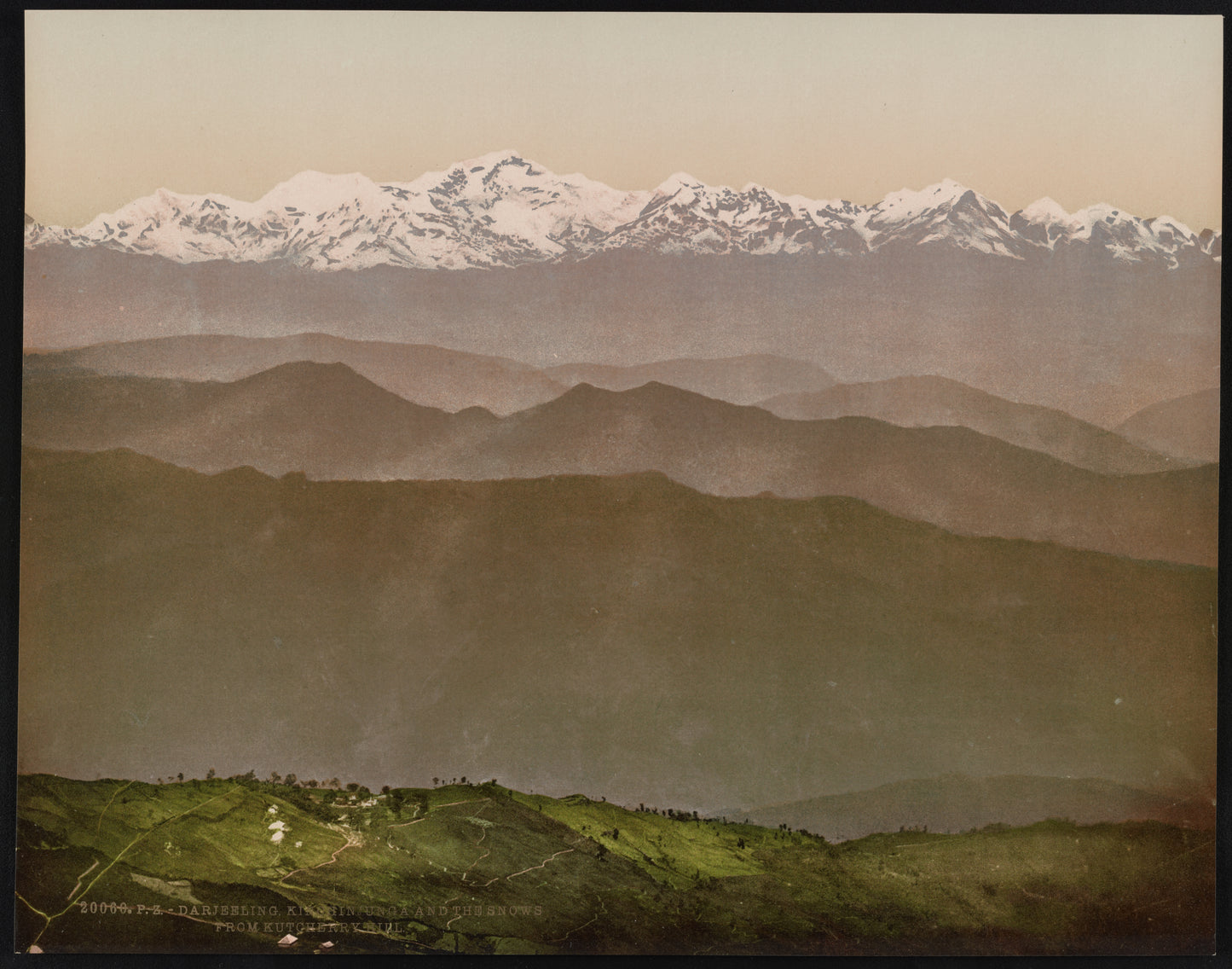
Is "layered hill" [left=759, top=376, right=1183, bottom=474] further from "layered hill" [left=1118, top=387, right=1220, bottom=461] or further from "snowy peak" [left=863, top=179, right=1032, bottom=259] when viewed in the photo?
"snowy peak" [left=863, top=179, right=1032, bottom=259]

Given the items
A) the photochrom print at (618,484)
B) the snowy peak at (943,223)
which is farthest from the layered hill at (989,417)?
the snowy peak at (943,223)

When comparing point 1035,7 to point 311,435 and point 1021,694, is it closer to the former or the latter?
point 1021,694

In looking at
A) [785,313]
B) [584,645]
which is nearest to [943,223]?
[785,313]

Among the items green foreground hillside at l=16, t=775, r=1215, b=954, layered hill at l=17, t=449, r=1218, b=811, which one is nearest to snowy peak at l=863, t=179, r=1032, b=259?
layered hill at l=17, t=449, r=1218, b=811

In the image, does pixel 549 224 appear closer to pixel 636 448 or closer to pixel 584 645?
pixel 636 448

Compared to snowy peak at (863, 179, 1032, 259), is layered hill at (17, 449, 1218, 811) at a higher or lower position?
lower

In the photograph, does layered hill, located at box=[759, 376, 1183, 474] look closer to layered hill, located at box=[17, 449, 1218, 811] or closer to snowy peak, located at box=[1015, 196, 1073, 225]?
layered hill, located at box=[17, 449, 1218, 811]

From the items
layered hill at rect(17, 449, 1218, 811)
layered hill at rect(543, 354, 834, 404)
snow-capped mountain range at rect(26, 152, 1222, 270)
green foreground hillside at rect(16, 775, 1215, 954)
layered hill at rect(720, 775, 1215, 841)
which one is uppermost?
snow-capped mountain range at rect(26, 152, 1222, 270)

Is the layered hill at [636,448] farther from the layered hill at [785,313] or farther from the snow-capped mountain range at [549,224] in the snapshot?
the snow-capped mountain range at [549,224]
